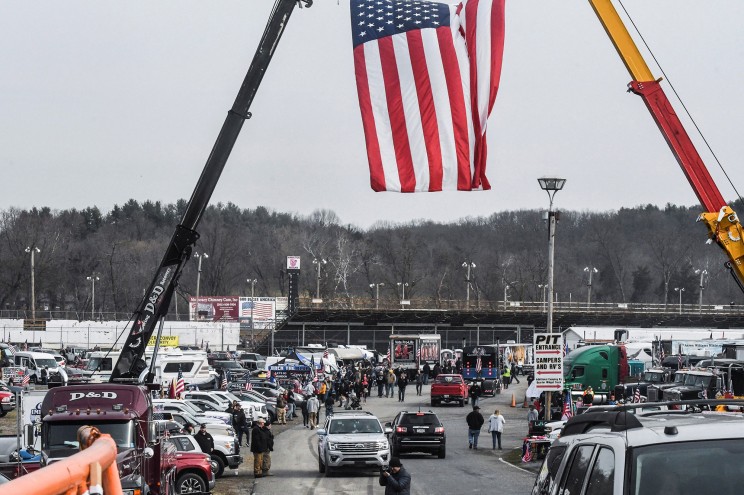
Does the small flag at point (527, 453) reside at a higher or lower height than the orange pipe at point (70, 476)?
lower

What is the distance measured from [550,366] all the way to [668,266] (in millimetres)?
148477

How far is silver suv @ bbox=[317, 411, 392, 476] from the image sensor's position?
29.0 meters

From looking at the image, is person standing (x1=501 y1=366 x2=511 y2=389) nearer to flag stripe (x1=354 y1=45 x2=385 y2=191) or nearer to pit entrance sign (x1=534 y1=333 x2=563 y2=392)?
pit entrance sign (x1=534 y1=333 x2=563 y2=392)

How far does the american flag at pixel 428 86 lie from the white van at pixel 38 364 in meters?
43.0

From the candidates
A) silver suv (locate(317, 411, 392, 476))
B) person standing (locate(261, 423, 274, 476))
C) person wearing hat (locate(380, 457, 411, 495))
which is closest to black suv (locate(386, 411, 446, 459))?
silver suv (locate(317, 411, 392, 476))

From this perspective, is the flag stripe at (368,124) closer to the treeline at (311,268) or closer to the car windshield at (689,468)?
the car windshield at (689,468)

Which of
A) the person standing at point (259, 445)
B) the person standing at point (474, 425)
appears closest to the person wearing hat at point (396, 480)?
the person standing at point (259, 445)

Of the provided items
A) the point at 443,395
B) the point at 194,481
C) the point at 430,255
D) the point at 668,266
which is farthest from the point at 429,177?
the point at 430,255

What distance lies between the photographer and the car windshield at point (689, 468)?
554 cm

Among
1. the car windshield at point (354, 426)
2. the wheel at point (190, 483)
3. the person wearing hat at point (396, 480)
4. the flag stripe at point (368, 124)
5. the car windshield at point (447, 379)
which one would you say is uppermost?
the flag stripe at point (368, 124)

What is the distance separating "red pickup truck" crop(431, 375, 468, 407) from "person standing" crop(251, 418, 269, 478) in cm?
3088

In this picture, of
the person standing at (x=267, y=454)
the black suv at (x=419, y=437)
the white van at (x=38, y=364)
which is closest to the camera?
the person standing at (x=267, y=454)

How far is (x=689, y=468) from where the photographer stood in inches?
221

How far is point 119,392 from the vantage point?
19.5 metres
